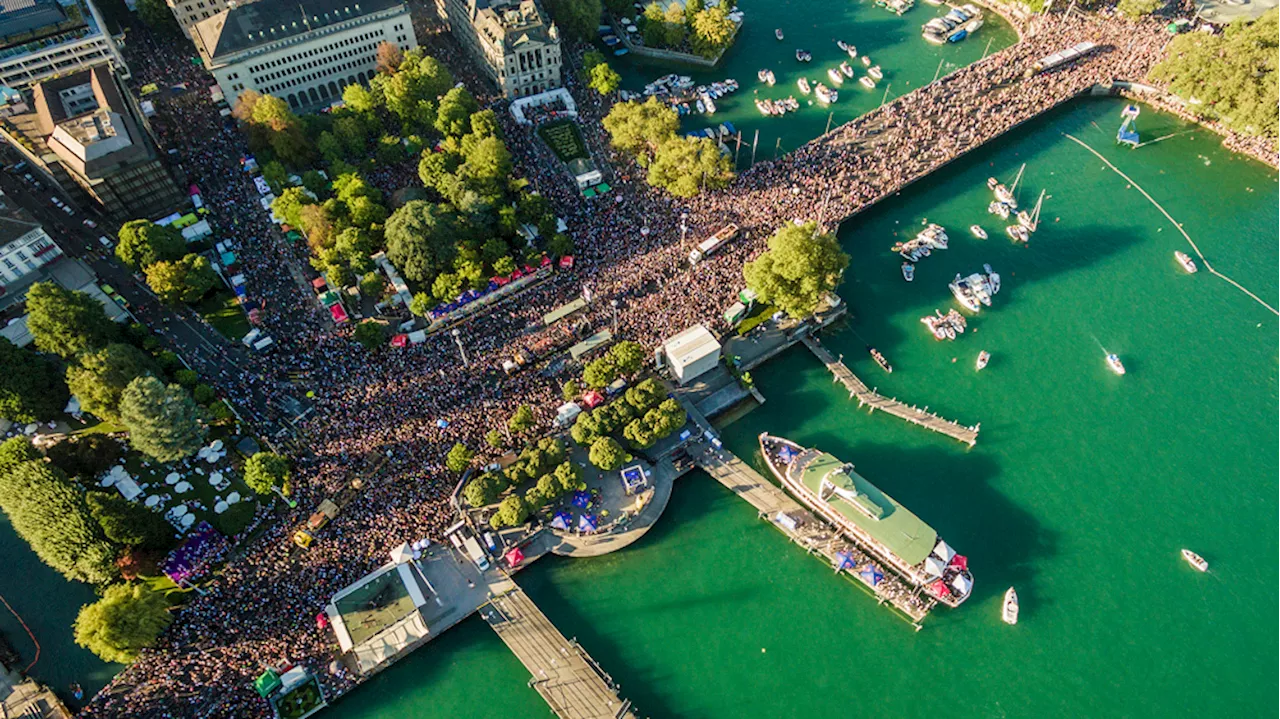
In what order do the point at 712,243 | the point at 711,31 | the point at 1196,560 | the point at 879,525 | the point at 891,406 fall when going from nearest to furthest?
the point at 879,525
the point at 1196,560
the point at 891,406
the point at 712,243
the point at 711,31

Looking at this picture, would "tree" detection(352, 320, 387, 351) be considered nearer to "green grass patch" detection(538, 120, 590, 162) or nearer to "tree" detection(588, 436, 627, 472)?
"tree" detection(588, 436, 627, 472)

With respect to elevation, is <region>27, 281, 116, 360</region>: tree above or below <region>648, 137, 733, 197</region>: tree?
below

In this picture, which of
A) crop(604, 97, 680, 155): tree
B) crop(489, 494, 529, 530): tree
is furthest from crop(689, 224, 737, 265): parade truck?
crop(489, 494, 529, 530): tree

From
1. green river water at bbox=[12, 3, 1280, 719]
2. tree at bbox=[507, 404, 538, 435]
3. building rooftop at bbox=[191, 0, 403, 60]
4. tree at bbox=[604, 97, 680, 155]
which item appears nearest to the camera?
green river water at bbox=[12, 3, 1280, 719]

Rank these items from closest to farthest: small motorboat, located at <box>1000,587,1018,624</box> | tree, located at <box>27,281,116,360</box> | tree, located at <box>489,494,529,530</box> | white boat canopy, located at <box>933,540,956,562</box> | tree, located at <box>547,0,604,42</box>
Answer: small motorboat, located at <box>1000,587,1018,624</box> < tree, located at <box>489,494,529,530</box> < white boat canopy, located at <box>933,540,956,562</box> < tree, located at <box>27,281,116,360</box> < tree, located at <box>547,0,604,42</box>

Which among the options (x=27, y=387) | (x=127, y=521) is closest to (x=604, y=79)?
(x=27, y=387)

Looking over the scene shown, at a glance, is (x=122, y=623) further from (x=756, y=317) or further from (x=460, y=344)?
(x=756, y=317)

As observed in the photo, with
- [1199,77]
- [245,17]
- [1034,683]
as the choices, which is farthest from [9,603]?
[1199,77]
